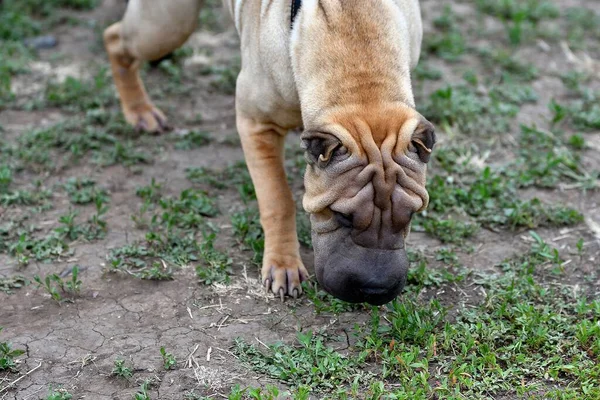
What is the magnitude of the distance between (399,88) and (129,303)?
6.30 ft

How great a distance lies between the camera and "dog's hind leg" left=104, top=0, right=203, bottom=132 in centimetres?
602

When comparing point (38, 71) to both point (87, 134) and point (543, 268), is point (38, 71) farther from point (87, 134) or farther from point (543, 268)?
point (543, 268)

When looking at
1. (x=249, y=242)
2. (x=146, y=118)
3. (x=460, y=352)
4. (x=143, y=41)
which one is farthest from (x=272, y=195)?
(x=146, y=118)

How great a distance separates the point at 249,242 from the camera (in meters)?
5.35

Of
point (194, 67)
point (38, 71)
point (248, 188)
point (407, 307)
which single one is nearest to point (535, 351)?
point (407, 307)

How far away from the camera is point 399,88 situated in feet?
14.0

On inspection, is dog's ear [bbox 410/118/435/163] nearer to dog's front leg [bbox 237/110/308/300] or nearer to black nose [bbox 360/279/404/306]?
black nose [bbox 360/279/404/306]

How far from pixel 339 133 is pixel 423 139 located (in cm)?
42

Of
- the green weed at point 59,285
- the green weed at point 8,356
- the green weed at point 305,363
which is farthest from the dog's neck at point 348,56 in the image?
the green weed at point 8,356

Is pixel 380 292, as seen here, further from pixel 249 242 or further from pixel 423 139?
pixel 249 242

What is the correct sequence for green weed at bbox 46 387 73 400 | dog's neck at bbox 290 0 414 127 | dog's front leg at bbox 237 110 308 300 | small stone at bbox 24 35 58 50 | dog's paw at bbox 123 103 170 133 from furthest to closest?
small stone at bbox 24 35 58 50 < dog's paw at bbox 123 103 170 133 < dog's front leg at bbox 237 110 308 300 < dog's neck at bbox 290 0 414 127 < green weed at bbox 46 387 73 400

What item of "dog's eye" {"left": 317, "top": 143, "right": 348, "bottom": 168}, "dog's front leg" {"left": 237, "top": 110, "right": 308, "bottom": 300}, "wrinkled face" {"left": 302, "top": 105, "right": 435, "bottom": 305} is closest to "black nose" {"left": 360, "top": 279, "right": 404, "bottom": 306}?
"wrinkled face" {"left": 302, "top": 105, "right": 435, "bottom": 305}

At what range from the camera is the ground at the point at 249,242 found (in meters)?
4.23

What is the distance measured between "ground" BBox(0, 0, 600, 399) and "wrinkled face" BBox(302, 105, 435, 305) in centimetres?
50
